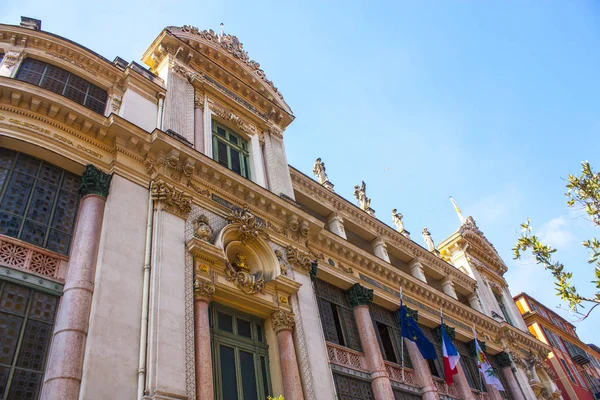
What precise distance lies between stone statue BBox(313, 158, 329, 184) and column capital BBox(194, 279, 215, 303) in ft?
42.7

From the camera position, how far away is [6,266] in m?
10.7

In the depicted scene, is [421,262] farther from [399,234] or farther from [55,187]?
[55,187]

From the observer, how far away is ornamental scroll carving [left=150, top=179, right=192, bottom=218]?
46.3 ft

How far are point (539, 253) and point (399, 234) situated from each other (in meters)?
13.1

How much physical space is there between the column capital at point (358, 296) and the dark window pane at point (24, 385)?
475 inches

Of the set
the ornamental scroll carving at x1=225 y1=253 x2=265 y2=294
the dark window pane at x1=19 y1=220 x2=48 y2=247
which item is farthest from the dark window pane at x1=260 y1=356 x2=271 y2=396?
the dark window pane at x1=19 y1=220 x2=48 y2=247

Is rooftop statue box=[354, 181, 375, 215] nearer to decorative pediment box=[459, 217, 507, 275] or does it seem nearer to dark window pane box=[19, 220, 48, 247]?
decorative pediment box=[459, 217, 507, 275]

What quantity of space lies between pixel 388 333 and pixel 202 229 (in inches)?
399

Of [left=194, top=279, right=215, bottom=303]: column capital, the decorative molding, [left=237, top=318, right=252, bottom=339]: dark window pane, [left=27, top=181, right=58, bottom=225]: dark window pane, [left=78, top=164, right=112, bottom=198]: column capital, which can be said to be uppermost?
[left=78, top=164, right=112, bottom=198]: column capital

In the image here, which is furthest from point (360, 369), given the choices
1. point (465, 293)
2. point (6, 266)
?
point (465, 293)

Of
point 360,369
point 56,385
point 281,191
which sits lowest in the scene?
point 56,385

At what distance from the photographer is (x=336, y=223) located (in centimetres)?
2338

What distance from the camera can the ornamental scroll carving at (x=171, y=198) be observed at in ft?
46.3

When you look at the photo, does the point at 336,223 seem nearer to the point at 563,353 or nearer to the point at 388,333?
the point at 388,333
